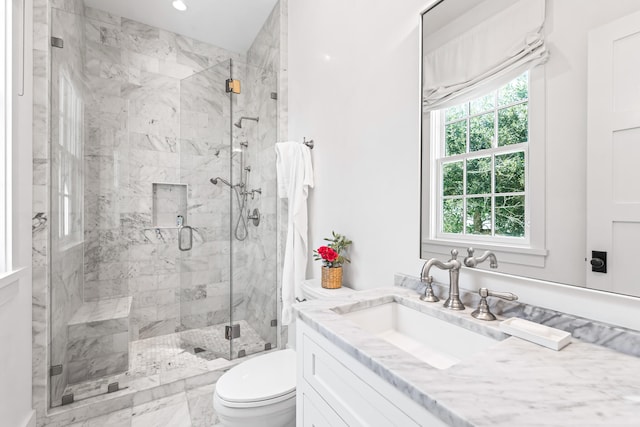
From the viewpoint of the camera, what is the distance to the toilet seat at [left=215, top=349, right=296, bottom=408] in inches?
50.9

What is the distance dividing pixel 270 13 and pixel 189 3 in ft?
2.21

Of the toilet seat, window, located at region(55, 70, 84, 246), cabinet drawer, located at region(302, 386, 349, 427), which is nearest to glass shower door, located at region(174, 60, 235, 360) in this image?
window, located at region(55, 70, 84, 246)

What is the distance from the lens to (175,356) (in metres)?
2.30

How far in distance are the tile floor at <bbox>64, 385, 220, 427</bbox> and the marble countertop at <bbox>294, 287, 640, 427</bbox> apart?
146 cm

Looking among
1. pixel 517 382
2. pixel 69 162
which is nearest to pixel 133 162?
pixel 69 162

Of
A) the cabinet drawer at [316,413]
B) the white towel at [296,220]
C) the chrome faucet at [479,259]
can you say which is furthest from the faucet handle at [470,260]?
the white towel at [296,220]

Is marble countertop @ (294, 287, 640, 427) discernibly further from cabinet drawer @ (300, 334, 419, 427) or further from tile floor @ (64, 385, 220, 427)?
tile floor @ (64, 385, 220, 427)

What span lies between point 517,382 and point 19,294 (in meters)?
2.04

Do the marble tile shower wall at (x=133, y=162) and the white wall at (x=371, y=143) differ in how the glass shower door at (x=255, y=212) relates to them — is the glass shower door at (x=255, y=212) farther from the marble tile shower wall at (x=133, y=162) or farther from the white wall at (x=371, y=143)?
the white wall at (x=371, y=143)

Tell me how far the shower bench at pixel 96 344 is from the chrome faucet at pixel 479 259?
228 centimetres

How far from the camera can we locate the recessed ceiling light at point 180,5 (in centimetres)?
240

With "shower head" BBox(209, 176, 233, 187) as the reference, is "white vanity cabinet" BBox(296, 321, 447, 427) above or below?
below

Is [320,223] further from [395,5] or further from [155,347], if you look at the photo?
[155,347]

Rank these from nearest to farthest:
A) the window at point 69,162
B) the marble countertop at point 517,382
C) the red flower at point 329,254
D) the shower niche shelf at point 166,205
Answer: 1. the marble countertop at point 517,382
2. the red flower at point 329,254
3. the window at point 69,162
4. the shower niche shelf at point 166,205
